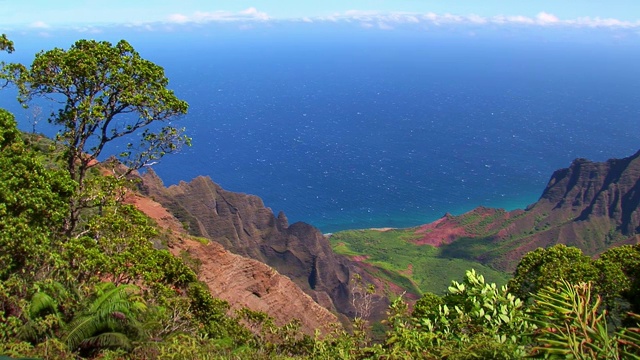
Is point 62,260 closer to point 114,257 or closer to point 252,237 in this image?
point 114,257

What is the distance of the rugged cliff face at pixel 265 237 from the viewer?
190 ft

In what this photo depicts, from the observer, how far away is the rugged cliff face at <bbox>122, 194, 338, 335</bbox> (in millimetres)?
30141

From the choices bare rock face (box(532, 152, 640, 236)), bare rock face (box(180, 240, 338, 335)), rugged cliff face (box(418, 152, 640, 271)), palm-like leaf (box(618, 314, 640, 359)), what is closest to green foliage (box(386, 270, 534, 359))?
palm-like leaf (box(618, 314, 640, 359))

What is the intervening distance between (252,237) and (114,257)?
51021 mm

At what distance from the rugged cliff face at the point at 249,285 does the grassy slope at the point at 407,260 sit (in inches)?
1569

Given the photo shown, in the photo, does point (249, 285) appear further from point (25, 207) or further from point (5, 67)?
point (25, 207)

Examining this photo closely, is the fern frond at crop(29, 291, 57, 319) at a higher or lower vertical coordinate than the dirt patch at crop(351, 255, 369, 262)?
higher

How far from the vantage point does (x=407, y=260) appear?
8606cm

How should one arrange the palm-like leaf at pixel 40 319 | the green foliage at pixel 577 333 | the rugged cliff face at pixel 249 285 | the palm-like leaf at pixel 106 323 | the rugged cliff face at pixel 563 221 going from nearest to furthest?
the green foliage at pixel 577 333
the palm-like leaf at pixel 40 319
the palm-like leaf at pixel 106 323
the rugged cliff face at pixel 249 285
the rugged cliff face at pixel 563 221

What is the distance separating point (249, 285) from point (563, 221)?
77596 millimetres

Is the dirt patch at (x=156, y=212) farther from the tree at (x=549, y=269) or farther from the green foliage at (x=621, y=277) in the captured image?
the green foliage at (x=621, y=277)

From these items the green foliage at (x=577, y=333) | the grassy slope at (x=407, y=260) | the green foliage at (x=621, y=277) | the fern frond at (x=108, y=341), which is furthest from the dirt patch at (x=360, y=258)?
the green foliage at (x=577, y=333)

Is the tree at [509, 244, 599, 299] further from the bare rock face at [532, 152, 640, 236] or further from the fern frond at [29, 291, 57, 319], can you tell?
the bare rock face at [532, 152, 640, 236]

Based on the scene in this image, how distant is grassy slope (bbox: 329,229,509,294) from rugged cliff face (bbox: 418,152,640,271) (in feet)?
11.2
